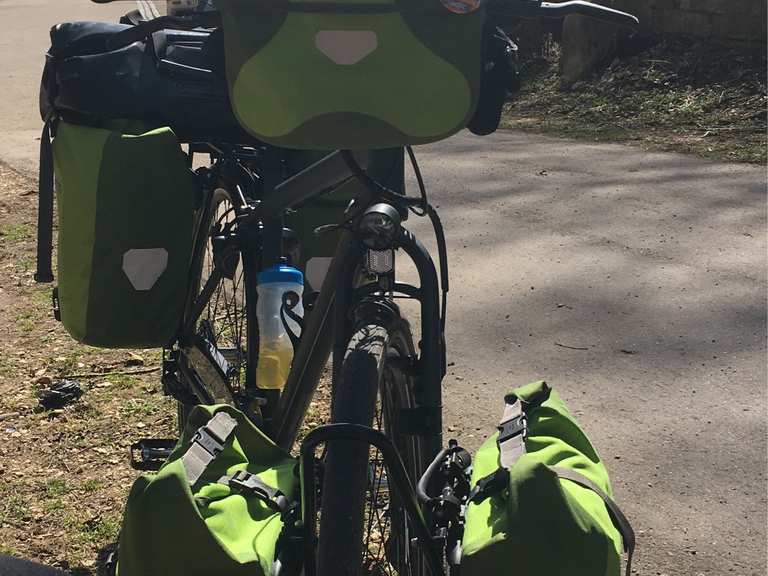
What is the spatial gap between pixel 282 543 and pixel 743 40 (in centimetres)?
903

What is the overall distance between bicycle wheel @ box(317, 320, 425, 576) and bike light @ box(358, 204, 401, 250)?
0.53 feet

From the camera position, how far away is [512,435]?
196 cm

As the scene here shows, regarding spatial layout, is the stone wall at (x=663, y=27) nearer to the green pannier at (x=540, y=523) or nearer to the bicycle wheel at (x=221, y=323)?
the bicycle wheel at (x=221, y=323)

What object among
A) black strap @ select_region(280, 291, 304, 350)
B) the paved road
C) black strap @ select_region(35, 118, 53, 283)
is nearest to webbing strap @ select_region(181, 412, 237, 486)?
black strap @ select_region(280, 291, 304, 350)

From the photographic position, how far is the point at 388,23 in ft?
6.75

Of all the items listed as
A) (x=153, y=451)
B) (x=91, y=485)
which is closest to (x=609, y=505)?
(x=153, y=451)

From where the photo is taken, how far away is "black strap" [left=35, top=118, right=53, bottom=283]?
127 inches

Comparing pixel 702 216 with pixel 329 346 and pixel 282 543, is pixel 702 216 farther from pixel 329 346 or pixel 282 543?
pixel 282 543

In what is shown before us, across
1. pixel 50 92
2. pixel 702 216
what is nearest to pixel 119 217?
pixel 50 92

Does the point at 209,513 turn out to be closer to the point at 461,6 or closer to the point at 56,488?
the point at 461,6

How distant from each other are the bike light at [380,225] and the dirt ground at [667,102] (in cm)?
571

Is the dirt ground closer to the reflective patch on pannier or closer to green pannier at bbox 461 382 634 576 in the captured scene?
the reflective patch on pannier

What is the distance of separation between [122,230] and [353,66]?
1.23m

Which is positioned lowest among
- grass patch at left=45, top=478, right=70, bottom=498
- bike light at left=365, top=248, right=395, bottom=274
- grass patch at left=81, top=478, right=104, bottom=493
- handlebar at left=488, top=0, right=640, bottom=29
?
grass patch at left=45, top=478, right=70, bottom=498
